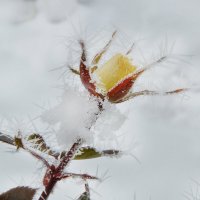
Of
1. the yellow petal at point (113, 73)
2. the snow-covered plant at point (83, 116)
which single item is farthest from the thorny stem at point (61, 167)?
the yellow petal at point (113, 73)

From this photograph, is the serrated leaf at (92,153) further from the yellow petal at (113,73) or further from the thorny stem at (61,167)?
the yellow petal at (113,73)

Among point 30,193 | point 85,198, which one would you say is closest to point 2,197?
point 30,193

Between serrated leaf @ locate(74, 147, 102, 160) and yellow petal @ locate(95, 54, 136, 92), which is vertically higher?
yellow petal @ locate(95, 54, 136, 92)

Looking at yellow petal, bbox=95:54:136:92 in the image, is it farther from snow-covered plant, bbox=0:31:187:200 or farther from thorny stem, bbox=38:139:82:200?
thorny stem, bbox=38:139:82:200

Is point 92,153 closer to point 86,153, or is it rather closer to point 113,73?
point 86,153

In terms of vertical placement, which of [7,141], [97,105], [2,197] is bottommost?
[2,197]

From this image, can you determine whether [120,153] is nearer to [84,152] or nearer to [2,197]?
[84,152]

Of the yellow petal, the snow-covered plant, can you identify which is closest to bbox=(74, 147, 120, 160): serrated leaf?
the snow-covered plant
